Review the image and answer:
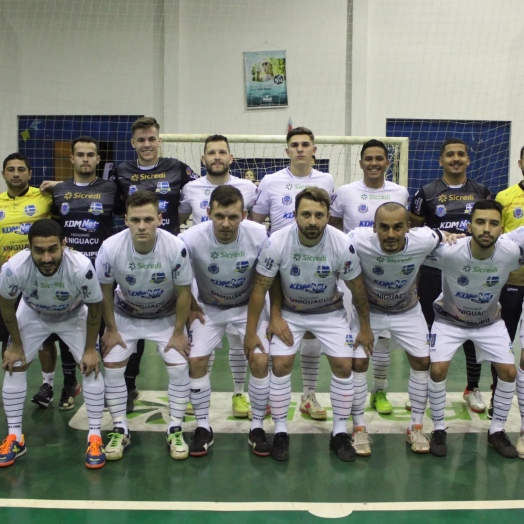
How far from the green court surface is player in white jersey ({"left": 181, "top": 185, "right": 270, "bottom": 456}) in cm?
19

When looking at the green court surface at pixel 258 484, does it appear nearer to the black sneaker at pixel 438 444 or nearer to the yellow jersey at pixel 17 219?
the black sneaker at pixel 438 444

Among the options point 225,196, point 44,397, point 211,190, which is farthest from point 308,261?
point 44,397

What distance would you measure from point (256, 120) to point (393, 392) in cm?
674

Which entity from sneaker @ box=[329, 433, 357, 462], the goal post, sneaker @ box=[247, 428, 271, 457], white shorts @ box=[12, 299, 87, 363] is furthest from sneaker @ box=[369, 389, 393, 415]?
the goal post

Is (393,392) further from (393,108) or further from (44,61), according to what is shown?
(44,61)

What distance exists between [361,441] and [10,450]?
2.21 meters

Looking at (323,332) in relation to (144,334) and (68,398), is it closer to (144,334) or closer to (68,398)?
(144,334)

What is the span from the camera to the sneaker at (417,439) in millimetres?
3684

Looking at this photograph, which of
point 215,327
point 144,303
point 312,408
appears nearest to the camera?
point 144,303

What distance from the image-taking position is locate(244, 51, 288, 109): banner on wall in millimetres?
10172

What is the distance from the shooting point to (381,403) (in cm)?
438

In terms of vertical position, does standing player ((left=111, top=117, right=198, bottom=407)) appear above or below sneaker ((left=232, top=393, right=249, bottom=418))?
above

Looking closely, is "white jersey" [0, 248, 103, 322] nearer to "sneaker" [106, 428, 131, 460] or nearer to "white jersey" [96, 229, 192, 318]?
"white jersey" [96, 229, 192, 318]

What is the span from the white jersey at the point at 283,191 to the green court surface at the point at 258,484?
65.2 inches
